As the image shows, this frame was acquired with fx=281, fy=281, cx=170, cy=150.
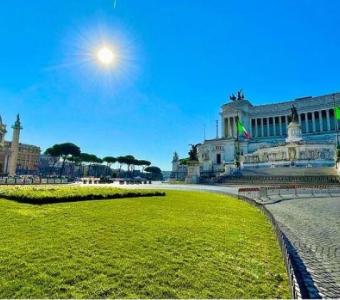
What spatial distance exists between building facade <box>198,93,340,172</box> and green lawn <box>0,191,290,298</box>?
65.2 m

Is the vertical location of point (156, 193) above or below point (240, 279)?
above

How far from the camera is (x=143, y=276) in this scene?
15.8 ft

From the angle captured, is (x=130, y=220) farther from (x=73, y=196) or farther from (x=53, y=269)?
(x=73, y=196)

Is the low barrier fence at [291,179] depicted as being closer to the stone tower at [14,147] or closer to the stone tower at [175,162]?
the stone tower at [14,147]

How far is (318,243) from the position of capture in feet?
26.9

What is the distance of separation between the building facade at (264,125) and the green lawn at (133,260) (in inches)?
2569

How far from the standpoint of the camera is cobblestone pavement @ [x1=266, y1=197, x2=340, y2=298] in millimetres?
5398

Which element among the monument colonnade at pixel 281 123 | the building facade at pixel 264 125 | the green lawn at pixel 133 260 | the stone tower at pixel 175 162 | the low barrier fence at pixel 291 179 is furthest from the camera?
the stone tower at pixel 175 162

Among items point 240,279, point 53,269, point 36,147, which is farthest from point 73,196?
point 36,147

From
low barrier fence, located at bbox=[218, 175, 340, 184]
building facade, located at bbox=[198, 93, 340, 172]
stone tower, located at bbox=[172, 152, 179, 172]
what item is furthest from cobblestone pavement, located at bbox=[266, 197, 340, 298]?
stone tower, located at bbox=[172, 152, 179, 172]

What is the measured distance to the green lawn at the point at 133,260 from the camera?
14.4 feet

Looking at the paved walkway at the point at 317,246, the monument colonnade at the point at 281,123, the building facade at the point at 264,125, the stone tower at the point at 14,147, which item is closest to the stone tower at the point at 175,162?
the building facade at the point at 264,125

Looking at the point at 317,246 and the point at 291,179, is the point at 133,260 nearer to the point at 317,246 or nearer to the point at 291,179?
the point at 317,246

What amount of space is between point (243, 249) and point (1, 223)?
6.76 meters
